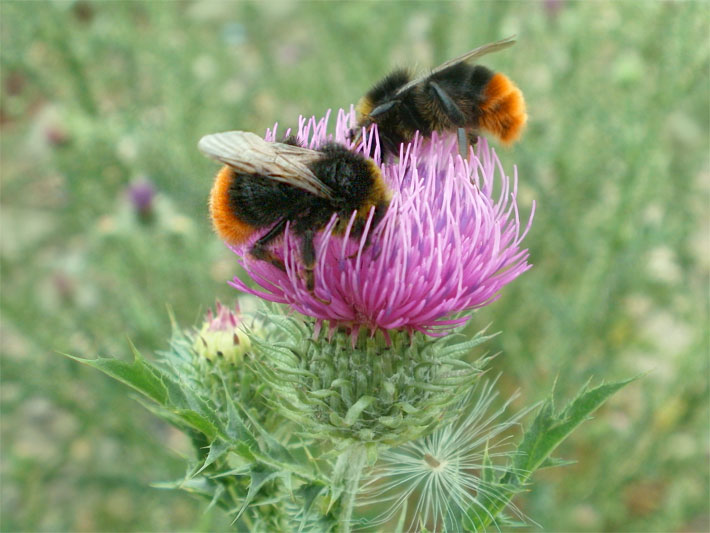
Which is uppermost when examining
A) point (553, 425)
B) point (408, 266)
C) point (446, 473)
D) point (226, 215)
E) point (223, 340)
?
point (226, 215)

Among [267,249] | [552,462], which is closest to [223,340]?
[267,249]

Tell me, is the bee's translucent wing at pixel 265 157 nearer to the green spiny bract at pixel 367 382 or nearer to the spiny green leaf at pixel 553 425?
the green spiny bract at pixel 367 382

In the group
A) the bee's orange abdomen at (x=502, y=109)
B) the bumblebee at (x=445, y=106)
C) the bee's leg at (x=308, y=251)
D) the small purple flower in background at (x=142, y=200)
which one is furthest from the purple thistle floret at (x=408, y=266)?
the small purple flower in background at (x=142, y=200)

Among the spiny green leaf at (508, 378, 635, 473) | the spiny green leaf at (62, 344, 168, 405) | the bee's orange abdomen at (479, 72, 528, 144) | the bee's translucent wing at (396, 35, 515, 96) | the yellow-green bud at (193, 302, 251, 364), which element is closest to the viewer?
the spiny green leaf at (62, 344, 168, 405)

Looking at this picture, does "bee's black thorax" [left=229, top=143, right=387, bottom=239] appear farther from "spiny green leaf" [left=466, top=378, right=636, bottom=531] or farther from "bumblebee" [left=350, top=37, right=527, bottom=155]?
"spiny green leaf" [left=466, top=378, right=636, bottom=531]

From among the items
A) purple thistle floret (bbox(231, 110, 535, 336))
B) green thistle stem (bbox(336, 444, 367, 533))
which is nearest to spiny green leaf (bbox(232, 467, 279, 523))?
green thistle stem (bbox(336, 444, 367, 533))

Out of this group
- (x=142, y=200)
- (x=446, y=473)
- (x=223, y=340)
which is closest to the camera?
(x=446, y=473)

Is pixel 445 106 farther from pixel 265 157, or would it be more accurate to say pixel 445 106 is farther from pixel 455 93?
pixel 265 157
